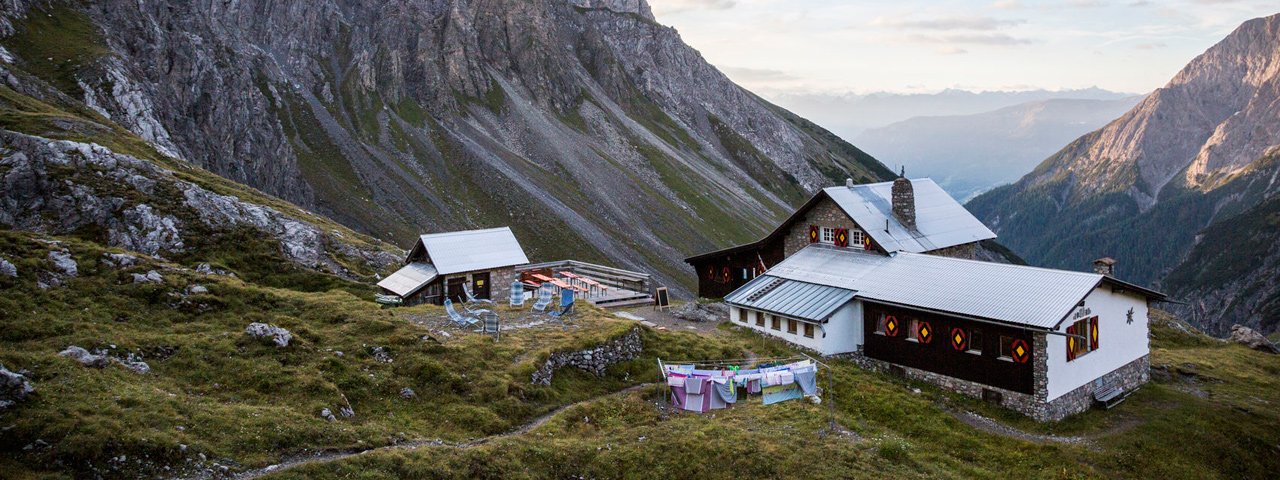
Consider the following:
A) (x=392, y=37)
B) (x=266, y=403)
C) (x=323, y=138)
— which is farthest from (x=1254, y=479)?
(x=392, y=37)

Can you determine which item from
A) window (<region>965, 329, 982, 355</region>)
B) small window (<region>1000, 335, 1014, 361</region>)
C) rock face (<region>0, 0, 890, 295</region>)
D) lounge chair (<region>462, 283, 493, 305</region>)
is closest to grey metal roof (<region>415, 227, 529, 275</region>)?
lounge chair (<region>462, 283, 493, 305</region>)

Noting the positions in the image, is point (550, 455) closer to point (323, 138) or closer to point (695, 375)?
point (695, 375)

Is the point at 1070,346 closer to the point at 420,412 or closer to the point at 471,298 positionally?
the point at 420,412

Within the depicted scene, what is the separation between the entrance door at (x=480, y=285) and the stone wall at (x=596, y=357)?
14.7m

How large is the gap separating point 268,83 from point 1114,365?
124 meters

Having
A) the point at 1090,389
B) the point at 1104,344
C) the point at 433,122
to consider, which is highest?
the point at 433,122

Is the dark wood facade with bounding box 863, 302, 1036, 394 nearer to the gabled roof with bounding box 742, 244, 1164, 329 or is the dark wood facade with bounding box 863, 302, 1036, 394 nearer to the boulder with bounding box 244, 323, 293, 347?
the gabled roof with bounding box 742, 244, 1164, 329

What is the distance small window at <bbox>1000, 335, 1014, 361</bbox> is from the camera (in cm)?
3020

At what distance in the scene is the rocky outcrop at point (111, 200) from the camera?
1548 inches

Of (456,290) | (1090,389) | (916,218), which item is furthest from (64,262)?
(916,218)

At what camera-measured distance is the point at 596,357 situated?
29422 millimetres

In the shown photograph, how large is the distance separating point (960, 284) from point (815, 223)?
12366 millimetres

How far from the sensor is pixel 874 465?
74.5ft

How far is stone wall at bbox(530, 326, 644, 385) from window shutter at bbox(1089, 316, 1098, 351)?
19026mm
